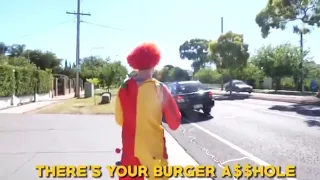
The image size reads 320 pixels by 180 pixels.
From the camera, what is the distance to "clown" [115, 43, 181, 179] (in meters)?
2.98

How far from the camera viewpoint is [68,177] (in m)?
5.48

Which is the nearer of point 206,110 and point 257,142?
point 257,142

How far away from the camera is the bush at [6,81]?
20.2 metres

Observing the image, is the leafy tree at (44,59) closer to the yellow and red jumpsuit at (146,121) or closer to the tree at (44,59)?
the tree at (44,59)

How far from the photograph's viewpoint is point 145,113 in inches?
117

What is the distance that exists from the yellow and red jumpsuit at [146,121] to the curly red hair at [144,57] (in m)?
0.14

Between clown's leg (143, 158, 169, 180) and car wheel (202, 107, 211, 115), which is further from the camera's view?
car wheel (202, 107, 211, 115)

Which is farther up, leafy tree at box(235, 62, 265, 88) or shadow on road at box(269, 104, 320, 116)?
leafy tree at box(235, 62, 265, 88)

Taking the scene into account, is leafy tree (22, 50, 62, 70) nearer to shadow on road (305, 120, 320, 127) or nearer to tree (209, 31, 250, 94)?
tree (209, 31, 250, 94)

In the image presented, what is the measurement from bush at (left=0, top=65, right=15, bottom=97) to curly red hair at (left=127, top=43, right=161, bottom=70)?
18696mm

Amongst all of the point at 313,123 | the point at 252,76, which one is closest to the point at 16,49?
the point at 252,76

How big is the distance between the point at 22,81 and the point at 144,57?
75.4 ft
